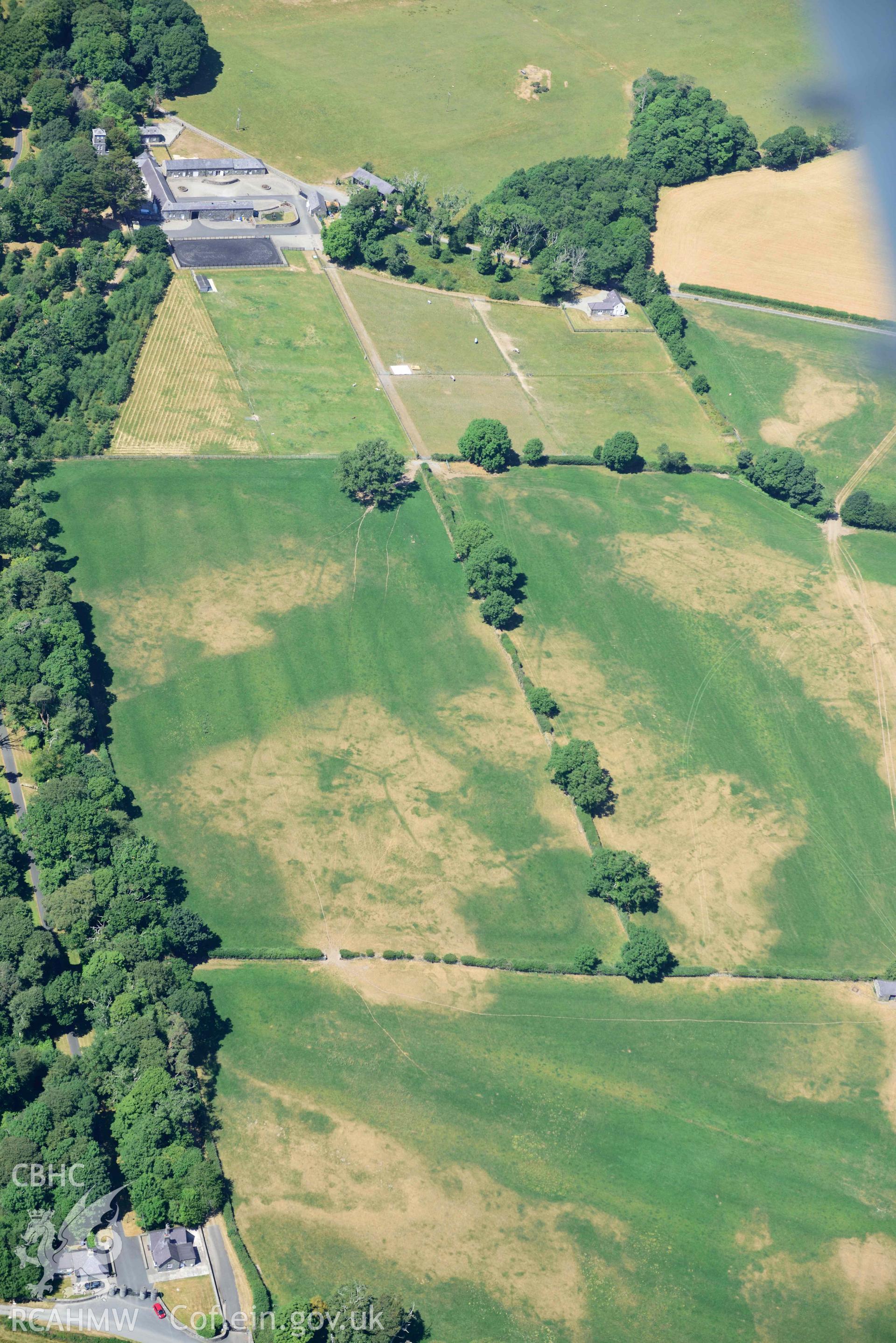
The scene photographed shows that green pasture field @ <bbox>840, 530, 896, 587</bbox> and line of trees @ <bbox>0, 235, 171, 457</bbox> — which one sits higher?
line of trees @ <bbox>0, 235, 171, 457</bbox>

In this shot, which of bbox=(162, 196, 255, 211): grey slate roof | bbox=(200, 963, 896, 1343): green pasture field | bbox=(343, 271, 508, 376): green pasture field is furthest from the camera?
bbox=(162, 196, 255, 211): grey slate roof

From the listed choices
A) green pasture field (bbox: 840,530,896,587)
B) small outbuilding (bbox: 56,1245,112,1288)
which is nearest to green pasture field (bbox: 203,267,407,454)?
green pasture field (bbox: 840,530,896,587)

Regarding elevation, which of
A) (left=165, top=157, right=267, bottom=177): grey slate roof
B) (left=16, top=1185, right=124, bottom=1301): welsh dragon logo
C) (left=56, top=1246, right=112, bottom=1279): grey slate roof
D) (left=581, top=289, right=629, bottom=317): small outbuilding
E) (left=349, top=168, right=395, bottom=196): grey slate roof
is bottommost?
(left=56, top=1246, right=112, bottom=1279): grey slate roof

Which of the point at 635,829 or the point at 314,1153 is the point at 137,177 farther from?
the point at 314,1153

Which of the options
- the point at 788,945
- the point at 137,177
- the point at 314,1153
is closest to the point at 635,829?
the point at 788,945

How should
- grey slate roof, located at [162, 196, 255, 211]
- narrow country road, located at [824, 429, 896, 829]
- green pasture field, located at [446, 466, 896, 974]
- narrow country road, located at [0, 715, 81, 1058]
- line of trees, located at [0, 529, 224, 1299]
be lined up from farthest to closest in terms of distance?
grey slate roof, located at [162, 196, 255, 211]
narrow country road, located at [824, 429, 896, 829]
green pasture field, located at [446, 466, 896, 974]
narrow country road, located at [0, 715, 81, 1058]
line of trees, located at [0, 529, 224, 1299]

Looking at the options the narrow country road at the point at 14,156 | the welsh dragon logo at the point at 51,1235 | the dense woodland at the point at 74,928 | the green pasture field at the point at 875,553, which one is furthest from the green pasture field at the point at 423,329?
the welsh dragon logo at the point at 51,1235

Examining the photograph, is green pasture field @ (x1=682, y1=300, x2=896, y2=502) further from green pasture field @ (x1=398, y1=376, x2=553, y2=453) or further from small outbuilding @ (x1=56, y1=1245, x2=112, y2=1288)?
small outbuilding @ (x1=56, y1=1245, x2=112, y2=1288)
